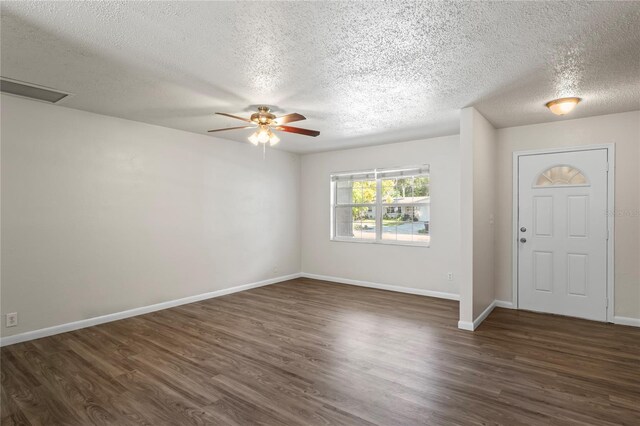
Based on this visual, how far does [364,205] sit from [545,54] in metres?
3.96

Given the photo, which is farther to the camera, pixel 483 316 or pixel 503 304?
pixel 503 304

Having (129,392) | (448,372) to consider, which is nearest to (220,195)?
(129,392)

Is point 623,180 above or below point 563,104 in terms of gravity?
below

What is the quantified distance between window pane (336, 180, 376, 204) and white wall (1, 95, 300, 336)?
1.47 metres

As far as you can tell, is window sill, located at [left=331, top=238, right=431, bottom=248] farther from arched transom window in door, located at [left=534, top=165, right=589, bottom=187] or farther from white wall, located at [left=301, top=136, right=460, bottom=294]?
arched transom window in door, located at [left=534, top=165, right=589, bottom=187]

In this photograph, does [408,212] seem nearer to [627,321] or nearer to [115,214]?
[627,321]

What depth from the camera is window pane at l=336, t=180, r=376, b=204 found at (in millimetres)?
6209

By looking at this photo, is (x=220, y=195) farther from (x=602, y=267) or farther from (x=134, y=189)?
(x=602, y=267)

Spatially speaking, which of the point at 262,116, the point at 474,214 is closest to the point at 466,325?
the point at 474,214

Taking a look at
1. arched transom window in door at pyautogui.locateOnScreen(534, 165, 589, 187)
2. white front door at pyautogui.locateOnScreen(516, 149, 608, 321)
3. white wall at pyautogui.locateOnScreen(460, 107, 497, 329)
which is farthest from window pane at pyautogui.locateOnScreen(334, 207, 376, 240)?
arched transom window in door at pyautogui.locateOnScreen(534, 165, 589, 187)

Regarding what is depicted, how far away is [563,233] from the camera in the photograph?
4426 mm

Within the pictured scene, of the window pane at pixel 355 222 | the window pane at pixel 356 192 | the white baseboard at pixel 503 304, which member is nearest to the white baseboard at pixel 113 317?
the window pane at pixel 355 222

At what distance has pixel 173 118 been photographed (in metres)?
4.33

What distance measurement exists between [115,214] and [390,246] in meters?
4.14
